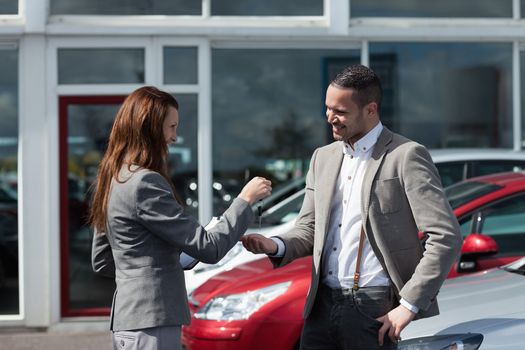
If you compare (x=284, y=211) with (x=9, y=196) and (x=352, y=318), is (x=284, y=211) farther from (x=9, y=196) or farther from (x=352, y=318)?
(x=352, y=318)

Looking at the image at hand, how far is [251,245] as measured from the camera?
3.60 metres

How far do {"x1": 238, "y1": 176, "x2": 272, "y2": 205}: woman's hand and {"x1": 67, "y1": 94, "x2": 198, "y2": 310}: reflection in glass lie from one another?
215 inches

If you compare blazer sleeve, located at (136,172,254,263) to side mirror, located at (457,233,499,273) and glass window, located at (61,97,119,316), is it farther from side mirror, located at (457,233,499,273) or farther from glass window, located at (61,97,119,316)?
glass window, located at (61,97,119,316)

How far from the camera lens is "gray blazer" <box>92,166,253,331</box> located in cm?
323

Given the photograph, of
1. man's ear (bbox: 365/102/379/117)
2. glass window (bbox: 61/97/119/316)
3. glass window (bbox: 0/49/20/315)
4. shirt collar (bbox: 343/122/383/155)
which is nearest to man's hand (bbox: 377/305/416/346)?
shirt collar (bbox: 343/122/383/155)

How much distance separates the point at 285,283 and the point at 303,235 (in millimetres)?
1631

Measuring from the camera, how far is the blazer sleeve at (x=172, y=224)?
322cm

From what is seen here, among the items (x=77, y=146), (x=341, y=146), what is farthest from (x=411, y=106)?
(x=341, y=146)

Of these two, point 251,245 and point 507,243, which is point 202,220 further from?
point 251,245

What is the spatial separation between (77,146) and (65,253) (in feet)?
3.66

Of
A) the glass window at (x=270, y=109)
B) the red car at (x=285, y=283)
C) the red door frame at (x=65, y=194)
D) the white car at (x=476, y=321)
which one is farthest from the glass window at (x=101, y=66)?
the white car at (x=476, y=321)

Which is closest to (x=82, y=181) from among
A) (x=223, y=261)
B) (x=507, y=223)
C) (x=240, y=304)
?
(x=223, y=261)

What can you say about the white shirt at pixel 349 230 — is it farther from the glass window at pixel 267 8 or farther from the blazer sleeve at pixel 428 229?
the glass window at pixel 267 8

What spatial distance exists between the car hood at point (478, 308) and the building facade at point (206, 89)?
493cm
